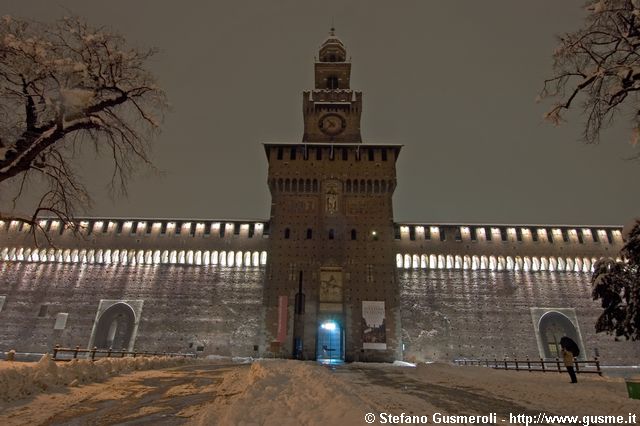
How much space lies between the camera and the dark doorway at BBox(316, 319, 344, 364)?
27.5m

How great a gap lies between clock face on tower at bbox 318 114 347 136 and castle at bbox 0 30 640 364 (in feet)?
9.27

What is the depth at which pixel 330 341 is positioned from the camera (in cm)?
2784

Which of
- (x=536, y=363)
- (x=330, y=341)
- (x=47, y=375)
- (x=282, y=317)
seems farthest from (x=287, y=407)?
(x=330, y=341)

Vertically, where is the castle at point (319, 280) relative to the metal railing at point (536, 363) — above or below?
above

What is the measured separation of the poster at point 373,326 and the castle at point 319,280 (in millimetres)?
99

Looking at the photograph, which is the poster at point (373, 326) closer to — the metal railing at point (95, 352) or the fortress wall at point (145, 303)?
the fortress wall at point (145, 303)

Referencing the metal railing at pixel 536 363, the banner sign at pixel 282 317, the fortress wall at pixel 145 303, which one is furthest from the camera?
the fortress wall at pixel 145 303

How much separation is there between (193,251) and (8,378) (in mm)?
23678

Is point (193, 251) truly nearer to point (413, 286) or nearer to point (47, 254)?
point (47, 254)

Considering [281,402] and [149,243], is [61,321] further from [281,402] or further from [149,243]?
[281,402]

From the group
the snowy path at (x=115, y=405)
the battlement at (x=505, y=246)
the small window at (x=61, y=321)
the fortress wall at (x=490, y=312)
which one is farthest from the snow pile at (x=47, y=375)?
the battlement at (x=505, y=246)

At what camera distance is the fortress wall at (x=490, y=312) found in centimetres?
2773

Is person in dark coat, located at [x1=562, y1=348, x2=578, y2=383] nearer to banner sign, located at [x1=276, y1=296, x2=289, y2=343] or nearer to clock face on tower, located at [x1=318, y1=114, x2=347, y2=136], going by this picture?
banner sign, located at [x1=276, y1=296, x2=289, y2=343]

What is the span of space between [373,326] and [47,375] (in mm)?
21974
